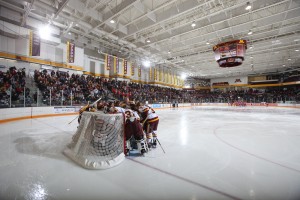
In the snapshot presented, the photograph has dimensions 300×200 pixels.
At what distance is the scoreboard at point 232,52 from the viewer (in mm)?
10367

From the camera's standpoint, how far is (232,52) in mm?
10516

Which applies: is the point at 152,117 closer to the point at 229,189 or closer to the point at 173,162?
the point at 173,162

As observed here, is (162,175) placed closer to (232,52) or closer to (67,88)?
(232,52)

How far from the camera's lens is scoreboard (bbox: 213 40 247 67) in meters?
10.4

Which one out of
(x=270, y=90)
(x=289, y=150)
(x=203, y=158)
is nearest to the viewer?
(x=203, y=158)

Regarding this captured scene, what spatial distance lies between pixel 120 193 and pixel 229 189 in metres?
1.48

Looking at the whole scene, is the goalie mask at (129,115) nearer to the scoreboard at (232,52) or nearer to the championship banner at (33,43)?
the scoreboard at (232,52)

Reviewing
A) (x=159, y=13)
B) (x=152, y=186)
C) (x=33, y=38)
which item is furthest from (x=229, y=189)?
(x=33, y=38)

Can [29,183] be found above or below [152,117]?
below

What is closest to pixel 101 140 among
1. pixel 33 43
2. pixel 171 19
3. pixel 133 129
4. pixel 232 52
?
pixel 133 129

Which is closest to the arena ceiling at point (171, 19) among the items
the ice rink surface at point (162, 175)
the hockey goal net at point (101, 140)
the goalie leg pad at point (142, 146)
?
the hockey goal net at point (101, 140)

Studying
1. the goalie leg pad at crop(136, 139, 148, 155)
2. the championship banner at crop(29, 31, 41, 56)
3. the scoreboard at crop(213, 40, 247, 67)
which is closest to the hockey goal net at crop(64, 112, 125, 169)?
the goalie leg pad at crop(136, 139, 148, 155)

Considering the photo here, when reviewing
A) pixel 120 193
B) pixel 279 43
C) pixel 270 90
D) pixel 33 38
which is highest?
pixel 279 43

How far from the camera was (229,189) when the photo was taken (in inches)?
81.6
